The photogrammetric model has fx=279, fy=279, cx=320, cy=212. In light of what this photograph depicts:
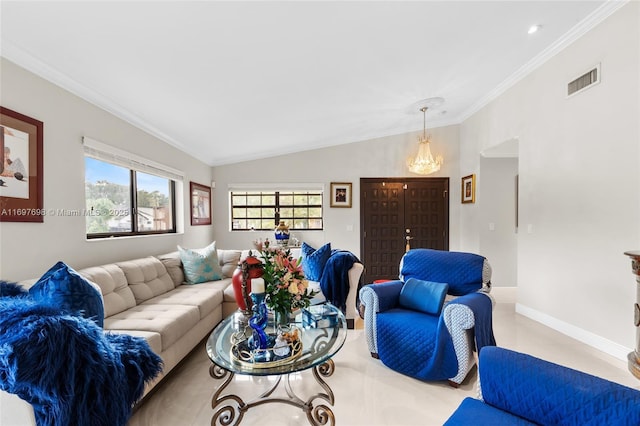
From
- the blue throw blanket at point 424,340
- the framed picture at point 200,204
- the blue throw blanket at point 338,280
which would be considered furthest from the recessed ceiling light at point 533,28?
the framed picture at point 200,204

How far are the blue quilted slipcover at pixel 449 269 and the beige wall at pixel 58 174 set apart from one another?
116 inches

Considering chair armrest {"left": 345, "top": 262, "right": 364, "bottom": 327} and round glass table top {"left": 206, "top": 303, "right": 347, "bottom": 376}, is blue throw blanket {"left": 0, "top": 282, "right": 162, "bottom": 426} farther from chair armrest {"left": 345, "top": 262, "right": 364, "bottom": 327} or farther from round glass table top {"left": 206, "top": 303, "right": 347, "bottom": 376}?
chair armrest {"left": 345, "top": 262, "right": 364, "bottom": 327}

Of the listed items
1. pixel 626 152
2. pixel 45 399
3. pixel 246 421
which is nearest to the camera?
pixel 45 399

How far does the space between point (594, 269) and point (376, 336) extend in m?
2.25

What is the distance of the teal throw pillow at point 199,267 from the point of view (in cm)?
329

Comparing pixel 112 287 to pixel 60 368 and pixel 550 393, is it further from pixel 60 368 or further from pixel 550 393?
pixel 550 393

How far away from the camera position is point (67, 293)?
5.17 feet

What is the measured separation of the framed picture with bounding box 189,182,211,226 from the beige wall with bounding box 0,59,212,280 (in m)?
1.49

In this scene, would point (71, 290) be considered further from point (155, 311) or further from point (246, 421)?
point (246, 421)

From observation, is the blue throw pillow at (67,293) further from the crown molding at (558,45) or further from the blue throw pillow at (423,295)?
the crown molding at (558,45)

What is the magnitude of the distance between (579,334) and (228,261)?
4.02 metres

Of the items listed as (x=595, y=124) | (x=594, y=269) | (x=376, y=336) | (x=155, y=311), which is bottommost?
(x=376, y=336)

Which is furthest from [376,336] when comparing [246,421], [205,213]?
[205,213]

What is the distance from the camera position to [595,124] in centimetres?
270
